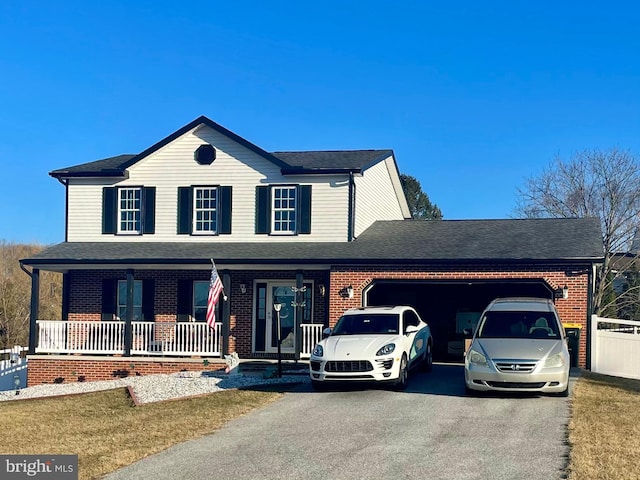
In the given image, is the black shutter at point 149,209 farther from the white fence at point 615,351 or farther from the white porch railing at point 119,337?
the white fence at point 615,351

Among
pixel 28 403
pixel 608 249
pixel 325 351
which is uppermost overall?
pixel 608 249

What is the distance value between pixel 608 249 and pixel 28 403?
27776 mm

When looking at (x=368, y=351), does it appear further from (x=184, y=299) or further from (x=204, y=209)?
(x=204, y=209)

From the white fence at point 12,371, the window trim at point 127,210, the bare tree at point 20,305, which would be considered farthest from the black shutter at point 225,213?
the bare tree at point 20,305

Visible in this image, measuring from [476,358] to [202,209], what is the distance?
1210 cm

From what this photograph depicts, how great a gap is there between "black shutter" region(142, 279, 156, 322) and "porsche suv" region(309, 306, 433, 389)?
28.3 ft

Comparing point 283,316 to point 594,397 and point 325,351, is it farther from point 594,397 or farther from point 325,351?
point 594,397

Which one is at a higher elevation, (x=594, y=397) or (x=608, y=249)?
(x=608, y=249)

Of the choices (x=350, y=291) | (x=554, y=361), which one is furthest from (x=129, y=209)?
(x=554, y=361)

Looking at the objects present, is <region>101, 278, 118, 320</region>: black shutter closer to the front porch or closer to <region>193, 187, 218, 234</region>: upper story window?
the front porch

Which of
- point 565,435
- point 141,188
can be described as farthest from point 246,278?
point 565,435

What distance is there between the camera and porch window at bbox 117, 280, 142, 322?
79.2ft

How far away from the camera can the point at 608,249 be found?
37.3 m

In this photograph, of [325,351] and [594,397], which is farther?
[325,351]
